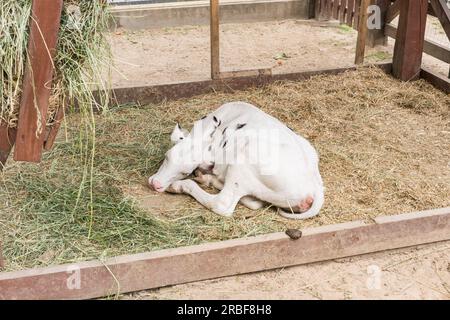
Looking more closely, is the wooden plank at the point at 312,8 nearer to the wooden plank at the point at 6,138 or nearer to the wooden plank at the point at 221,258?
the wooden plank at the point at 221,258

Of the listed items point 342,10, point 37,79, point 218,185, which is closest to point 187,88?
point 218,185

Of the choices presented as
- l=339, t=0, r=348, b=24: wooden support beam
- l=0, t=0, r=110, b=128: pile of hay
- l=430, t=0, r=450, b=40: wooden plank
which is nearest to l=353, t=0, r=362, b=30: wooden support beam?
l=339, t=0, r=348, b=24: wooden support beam

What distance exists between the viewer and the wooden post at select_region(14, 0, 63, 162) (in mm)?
2980

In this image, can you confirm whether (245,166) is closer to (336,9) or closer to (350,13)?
(350,13)

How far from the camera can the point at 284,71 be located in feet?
25.8

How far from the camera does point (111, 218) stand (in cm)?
425

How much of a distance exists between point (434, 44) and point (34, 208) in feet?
18.6

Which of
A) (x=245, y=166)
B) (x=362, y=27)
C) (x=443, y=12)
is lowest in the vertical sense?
(x=245, y=166)

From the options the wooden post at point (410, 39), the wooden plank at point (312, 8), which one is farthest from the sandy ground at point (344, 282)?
the wooden plank at point (312, 8)

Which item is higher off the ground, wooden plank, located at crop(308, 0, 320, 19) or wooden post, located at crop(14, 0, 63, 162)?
wooden post, located at crop(14, 0, 63, 162)

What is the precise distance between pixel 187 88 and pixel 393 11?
3888 mm

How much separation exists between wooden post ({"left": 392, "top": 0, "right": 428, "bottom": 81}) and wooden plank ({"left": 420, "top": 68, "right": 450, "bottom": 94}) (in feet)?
0.27

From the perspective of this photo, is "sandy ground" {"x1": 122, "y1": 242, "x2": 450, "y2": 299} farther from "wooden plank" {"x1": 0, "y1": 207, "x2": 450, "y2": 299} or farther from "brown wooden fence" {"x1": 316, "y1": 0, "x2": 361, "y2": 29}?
"brown wooden fence" {"x1": 316, "y1": 0, "x2": 361, "y2": 29}
